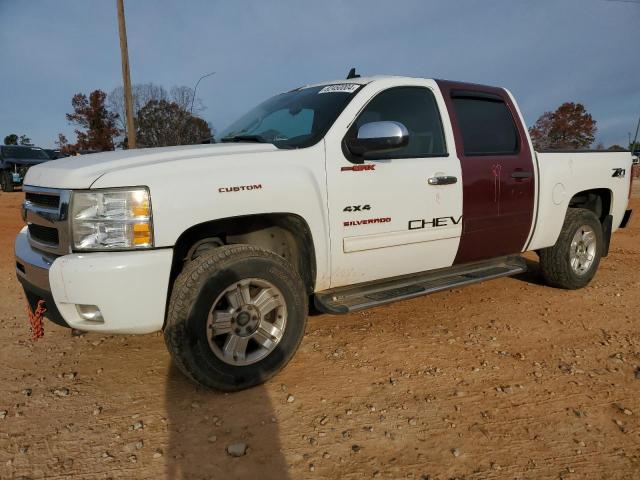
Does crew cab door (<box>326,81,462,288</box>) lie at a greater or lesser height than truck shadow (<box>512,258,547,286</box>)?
greater

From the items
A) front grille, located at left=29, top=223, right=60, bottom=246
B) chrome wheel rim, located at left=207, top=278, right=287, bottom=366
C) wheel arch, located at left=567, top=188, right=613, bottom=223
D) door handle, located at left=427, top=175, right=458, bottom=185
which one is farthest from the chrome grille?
wheel arch, located at left=567, top=188, right=613, bottom=223

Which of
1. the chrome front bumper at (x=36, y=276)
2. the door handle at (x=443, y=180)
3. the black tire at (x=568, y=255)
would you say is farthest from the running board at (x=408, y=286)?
the chrome front bumper at (x=36, y=276)

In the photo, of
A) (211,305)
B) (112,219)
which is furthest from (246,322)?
(112,219)

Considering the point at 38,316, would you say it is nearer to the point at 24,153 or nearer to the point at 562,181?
the point at 562,181

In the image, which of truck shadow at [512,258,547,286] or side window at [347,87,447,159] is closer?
side window at [347,87,447,159]

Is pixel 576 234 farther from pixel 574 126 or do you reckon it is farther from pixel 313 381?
pixel 574 126

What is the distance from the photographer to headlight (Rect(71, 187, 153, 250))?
249 cm

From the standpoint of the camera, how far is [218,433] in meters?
2.47

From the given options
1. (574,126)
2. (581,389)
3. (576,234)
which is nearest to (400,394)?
(581,389)

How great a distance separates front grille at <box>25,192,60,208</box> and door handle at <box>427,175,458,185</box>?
239 centimetres

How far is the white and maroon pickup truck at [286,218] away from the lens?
2.52 metres

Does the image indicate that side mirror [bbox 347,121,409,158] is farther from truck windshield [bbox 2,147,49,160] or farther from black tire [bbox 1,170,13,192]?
truck windshield [bbox 2,147,49,160]

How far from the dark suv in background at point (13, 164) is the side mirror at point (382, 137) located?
17890mm

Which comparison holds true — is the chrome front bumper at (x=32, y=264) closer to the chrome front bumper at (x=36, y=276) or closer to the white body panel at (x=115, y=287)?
the chrome front bumper at (x=36, y=276)
